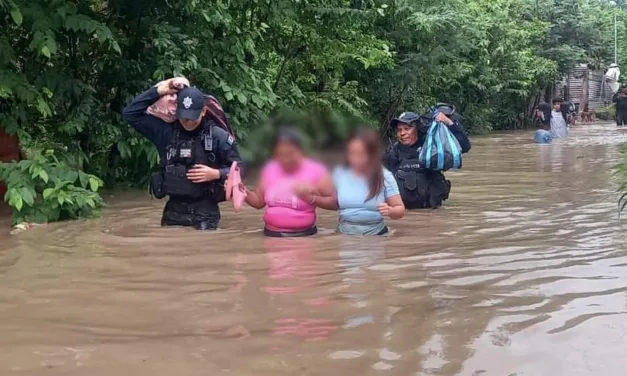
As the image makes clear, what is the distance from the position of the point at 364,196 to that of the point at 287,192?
1.92ft

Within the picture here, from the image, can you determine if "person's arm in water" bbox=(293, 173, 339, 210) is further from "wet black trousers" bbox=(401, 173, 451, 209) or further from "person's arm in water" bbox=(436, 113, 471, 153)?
"person's arm in water" bbox=(436, 113, 471, 153)

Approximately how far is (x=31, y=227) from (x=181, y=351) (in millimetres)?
4007

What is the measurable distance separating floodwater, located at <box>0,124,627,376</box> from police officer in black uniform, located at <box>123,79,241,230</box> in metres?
0.25

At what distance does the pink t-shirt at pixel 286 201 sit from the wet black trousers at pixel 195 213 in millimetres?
622

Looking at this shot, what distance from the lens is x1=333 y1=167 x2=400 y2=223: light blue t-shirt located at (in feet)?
20.6

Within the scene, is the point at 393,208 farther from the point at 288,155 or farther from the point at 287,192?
the point at 288,155

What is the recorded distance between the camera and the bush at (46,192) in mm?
7074

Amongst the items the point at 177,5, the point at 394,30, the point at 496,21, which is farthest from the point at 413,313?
the point at 496,21

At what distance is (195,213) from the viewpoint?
6.84 metres

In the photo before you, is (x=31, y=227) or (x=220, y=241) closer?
(x=220, y=241)

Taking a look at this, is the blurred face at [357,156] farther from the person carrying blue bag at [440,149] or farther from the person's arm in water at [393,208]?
the person carrying blue bag at [440,149]

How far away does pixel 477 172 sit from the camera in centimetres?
1224

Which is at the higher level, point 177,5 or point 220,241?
point 177,5

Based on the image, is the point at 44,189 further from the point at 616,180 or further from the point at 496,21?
the point at 496,21
